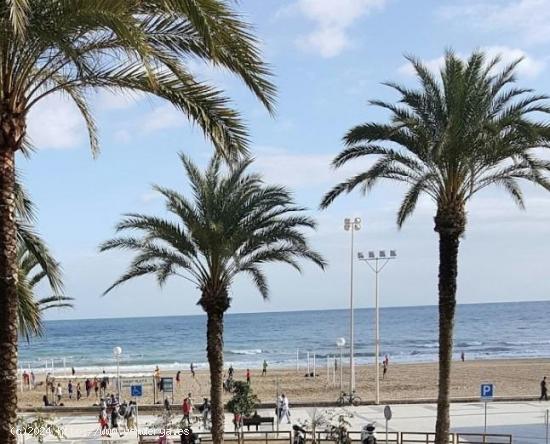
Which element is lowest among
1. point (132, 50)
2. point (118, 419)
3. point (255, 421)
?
point (118, 419)

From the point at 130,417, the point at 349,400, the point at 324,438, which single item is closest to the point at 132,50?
the point at 324,438

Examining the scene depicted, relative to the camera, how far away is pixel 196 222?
1730 cm

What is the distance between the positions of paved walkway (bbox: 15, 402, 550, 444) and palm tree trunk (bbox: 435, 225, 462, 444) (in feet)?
18.3

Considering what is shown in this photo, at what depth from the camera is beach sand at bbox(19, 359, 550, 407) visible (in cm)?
3750

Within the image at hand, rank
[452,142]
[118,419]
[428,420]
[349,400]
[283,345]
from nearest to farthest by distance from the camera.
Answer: [452,142], [428,420], [118,419], [349,400], [283,345]

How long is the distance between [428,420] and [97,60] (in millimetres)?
21300

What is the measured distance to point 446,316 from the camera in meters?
16.1

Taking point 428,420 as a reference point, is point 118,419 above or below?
below

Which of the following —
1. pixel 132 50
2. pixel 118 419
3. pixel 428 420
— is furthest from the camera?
pixel 118 419

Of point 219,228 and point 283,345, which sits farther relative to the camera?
point 283,345

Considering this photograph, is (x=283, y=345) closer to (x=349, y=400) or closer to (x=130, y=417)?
(x=349, y=400)

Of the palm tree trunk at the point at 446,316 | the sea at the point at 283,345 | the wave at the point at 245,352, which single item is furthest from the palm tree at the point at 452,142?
the wave at the point at 245,352

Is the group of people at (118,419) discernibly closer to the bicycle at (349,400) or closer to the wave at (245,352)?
the bicycle at (349,400)

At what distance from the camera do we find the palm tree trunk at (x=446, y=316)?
16062 mm
